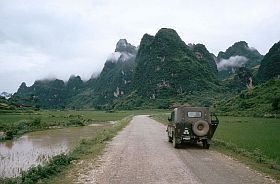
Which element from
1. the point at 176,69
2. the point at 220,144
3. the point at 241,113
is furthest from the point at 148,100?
the point at 220,144

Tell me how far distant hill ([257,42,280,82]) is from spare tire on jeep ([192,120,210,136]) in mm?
90754

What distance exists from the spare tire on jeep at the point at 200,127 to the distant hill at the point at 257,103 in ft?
98.0

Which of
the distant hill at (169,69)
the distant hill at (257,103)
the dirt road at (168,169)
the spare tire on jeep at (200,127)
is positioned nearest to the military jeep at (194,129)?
the spare tire on jeep at (200,127)

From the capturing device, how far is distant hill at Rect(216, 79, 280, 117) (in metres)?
47.9

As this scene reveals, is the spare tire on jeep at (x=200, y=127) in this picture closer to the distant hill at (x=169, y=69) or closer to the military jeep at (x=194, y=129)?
the military jeep at (x=194, y=129)

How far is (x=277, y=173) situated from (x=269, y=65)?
10358cm

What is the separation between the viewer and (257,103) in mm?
56156

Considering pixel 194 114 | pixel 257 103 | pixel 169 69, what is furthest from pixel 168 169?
pixel 169 69

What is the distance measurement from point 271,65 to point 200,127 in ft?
317

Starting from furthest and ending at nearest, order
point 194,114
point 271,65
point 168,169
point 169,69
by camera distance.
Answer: point 169,69
point 271,65
point 194,114
point 168,169

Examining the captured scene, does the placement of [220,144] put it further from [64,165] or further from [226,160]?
[64,165]

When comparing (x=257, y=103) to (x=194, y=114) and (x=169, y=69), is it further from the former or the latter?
(x=169, y=69)

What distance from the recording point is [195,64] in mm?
150000

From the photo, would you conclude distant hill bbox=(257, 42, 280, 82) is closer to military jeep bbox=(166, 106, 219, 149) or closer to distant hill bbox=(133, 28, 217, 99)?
distant hill bbox=(133, 28, 217, 99)
